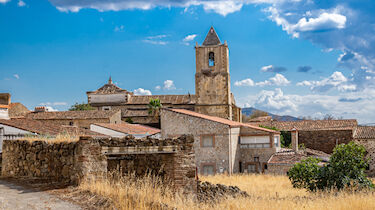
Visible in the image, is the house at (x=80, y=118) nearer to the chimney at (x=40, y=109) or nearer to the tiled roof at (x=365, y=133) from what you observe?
the chimney at (x=40, y=109)

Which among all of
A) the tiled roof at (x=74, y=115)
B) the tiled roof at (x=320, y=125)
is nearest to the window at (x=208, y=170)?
the tiled roof at (x=320, y=125)

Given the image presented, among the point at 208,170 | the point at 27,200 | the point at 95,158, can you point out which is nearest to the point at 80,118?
the point at 208,170

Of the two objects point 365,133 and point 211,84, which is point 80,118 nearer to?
point 211,84

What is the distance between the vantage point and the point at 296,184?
19781 mm

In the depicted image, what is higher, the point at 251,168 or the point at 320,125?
the point at 320,125

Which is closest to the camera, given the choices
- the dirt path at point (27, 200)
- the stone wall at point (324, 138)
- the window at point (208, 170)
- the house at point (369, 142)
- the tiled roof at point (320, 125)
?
the dirt path at point (27, 200)

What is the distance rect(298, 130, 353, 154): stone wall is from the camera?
4075 centimetres

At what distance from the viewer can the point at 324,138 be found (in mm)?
41844

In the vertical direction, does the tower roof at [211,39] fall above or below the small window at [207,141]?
above

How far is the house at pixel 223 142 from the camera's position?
3069 centimetres

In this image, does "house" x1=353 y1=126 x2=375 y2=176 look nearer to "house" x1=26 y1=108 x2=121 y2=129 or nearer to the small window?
the small window

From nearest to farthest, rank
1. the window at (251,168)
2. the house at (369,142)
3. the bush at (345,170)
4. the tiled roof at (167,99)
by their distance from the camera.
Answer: the bush at (345,170)
the window at (251,168)
the house at (369,142)
the tiled roof at (167,99)

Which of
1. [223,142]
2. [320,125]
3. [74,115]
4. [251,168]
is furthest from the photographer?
[74,115]

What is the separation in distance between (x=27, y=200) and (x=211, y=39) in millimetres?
46641
